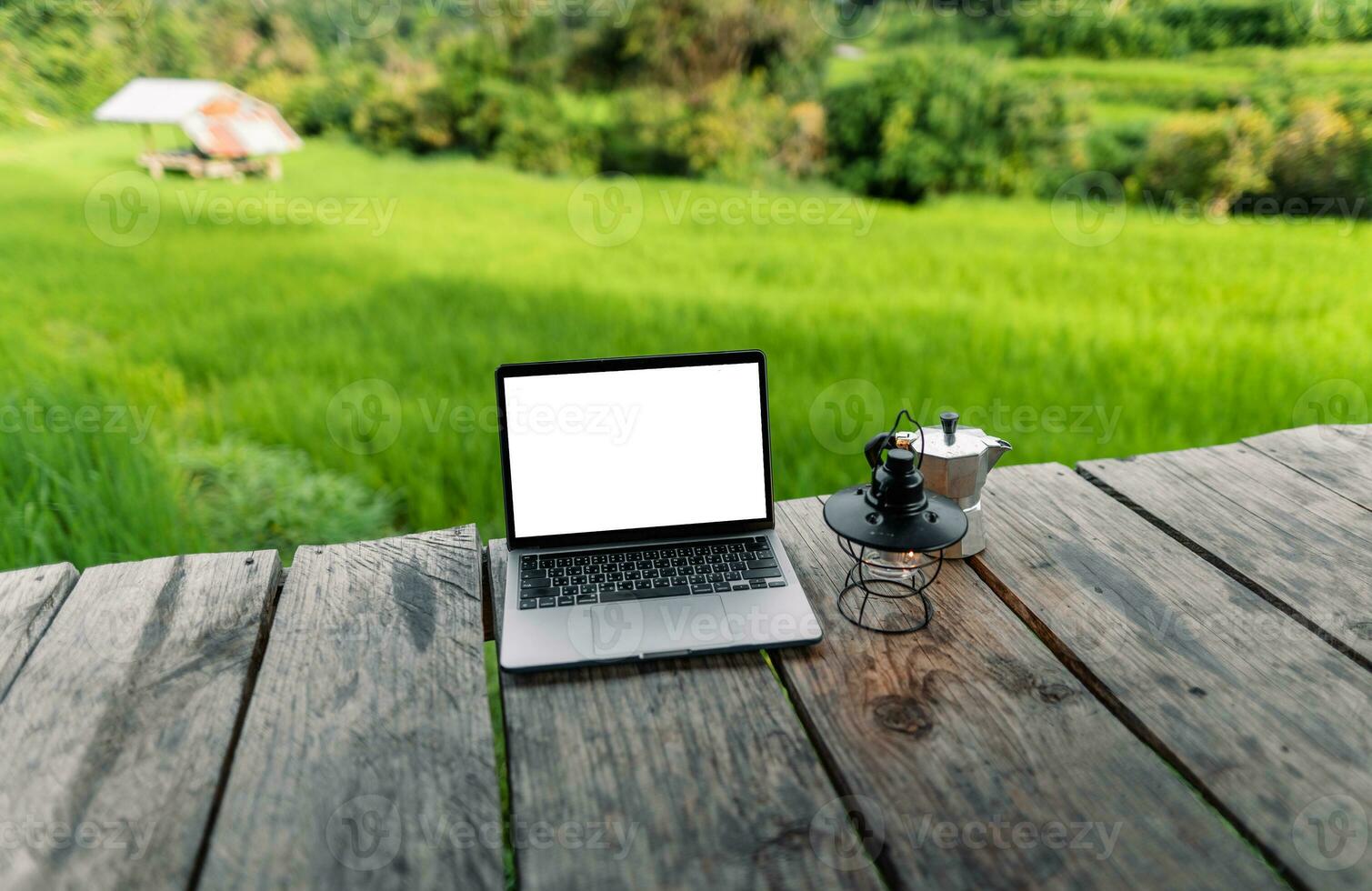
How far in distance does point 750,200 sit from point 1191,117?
318 centimetres

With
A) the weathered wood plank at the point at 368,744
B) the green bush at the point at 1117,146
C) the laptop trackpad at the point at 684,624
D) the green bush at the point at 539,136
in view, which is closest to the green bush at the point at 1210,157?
the green bush at the point at 1117,146

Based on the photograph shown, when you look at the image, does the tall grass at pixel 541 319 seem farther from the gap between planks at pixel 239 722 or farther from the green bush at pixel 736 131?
the gap between planks at pixel 239 722

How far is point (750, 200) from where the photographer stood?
6379 millimetres

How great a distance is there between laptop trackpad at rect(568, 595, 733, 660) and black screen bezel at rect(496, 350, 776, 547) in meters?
0.14

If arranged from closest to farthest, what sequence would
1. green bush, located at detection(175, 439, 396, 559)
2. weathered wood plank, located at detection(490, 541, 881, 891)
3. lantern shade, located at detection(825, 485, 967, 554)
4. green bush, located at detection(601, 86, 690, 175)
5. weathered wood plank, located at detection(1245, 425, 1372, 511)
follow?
weathered wood plank, located at detection(490, 541, 881, 891)
lantern shade, located at detection(825, 485, 967, 554)
weathered wood plank, located at detection(1245, 425, 1372, 511)
green bush, located at detection(175, 439, 396, 559)
green bush, located at detection(601, 86, 690, 175)

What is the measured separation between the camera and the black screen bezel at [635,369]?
1233 mm

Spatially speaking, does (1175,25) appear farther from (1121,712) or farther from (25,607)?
(25,607)

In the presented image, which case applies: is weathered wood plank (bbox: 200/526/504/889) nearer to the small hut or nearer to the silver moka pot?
the silver moka pot

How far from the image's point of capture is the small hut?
4.89m

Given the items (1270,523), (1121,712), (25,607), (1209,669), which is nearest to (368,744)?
(25,607)

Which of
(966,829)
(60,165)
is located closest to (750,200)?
(60,165)

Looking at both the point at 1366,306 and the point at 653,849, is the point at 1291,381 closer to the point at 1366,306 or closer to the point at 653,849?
the point at 1366,306

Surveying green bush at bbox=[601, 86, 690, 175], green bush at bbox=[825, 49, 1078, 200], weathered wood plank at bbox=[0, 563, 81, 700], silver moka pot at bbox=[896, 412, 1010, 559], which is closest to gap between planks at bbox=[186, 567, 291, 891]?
weathered wood plank at bbox=[0, 563, 81, 700]

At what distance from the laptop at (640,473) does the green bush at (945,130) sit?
584 centimetres
